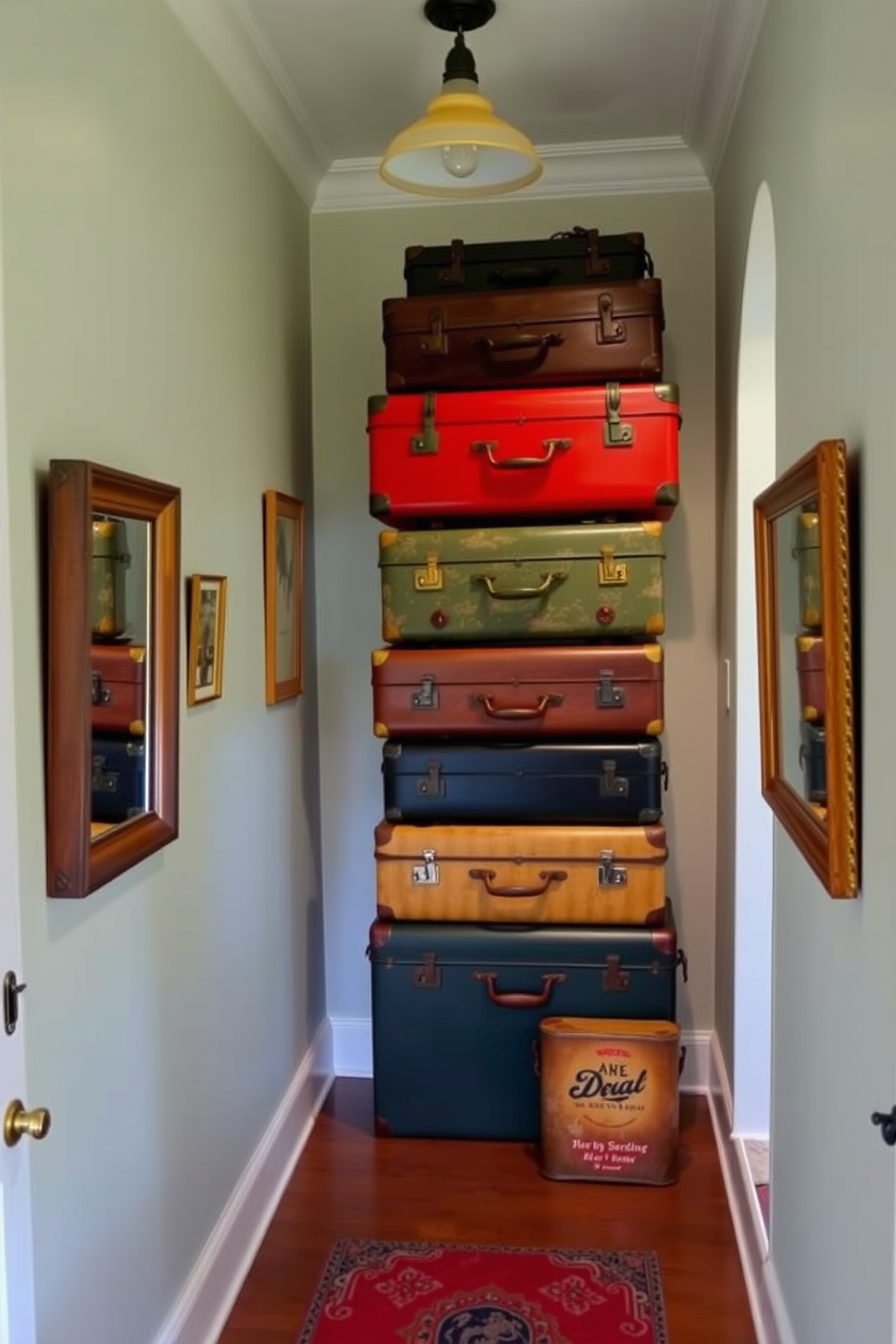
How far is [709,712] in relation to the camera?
3.04 meters

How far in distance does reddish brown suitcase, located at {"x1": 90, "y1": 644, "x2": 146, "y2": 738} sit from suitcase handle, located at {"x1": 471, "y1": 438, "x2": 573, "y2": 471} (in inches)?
44.9

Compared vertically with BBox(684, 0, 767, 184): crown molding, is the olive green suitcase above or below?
below

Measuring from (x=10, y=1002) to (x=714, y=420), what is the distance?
2404 millimetres

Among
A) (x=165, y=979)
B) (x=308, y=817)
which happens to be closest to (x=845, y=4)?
(x=165, y=979)

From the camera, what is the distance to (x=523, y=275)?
2627 millimetres

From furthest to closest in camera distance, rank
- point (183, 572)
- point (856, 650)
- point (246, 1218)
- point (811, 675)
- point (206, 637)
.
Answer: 1. point (246, 1218)
2. point (206, 637)
3. point (183, 572)
4. point (811, 675)
5. point (856, 650)

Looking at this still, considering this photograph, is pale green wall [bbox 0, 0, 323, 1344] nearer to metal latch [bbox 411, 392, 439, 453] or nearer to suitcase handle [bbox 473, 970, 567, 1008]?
metal latch [bbox 411, 392, 439, 453]

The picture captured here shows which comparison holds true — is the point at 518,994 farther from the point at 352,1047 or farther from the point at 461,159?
the point at 461,159

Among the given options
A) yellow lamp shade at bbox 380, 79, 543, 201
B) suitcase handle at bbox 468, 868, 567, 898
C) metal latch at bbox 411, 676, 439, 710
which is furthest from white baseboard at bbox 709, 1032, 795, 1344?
yellow lamp shade at bbox 380, 79, 543, 201

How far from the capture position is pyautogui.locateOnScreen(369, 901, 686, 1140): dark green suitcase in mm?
2654

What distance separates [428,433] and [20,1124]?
182 cm

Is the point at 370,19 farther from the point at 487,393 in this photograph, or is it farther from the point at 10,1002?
the point at 10,1002

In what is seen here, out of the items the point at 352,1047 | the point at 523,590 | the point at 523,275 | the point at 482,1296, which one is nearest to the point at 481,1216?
the point at 482,1296

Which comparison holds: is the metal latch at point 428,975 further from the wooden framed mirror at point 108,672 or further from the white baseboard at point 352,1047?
the wooden framed mirror at point 108,672
